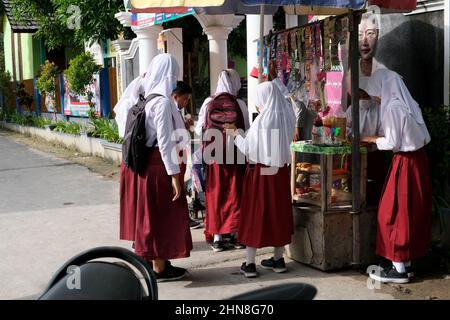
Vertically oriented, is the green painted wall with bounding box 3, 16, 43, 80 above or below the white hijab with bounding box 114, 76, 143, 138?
above

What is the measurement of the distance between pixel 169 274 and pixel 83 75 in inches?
417

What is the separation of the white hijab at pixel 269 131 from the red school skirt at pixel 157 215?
2.33 feet

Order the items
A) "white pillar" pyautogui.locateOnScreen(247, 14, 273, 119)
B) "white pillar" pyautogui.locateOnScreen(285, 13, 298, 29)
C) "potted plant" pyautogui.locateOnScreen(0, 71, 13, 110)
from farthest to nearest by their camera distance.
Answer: "potted plant" pyautogui.locateOnScreen(0, 71, 13, 110)
"white pillar" pyautogui.locateOnScreen(285, 13, 298, 29)
"white pillar" pyautogui.locateOnScreen(247, 14, 273, 119)

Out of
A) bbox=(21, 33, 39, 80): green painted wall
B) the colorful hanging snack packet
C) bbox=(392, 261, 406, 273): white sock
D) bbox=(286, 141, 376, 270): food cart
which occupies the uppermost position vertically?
bbox=(21, 33, 39, 80): green painted wall

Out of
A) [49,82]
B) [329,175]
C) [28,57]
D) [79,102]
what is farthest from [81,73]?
[329,175]

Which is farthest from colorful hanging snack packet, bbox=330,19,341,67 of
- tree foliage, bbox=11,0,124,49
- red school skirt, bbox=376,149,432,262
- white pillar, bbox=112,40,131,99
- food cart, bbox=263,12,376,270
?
tree foliage, bbox=11,0,124,49

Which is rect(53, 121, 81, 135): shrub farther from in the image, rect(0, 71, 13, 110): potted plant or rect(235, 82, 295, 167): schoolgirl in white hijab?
rect(235, 82, 295, 167): schoolgirl in white hijab

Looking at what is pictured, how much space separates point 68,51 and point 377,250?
65.1ft

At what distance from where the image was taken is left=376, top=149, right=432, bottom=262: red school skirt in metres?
4.65

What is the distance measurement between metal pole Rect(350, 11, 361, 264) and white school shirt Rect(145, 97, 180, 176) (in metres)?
1.42

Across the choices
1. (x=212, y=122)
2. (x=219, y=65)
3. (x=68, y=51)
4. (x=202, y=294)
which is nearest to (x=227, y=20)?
(x=219, y=65)

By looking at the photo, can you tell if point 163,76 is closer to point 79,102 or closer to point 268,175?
point 268,175

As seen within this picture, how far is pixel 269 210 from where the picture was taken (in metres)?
4.92
